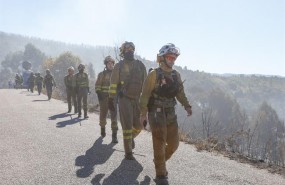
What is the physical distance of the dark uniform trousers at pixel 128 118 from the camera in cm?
679

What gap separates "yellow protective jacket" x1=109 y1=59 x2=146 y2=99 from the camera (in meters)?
7.00

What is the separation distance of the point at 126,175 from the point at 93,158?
142 cm

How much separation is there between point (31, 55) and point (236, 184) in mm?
163393

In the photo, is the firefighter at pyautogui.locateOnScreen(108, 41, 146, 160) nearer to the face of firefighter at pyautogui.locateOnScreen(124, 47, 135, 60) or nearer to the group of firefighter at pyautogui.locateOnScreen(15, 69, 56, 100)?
the face of firefighter at pyautogui.locateOnScreen(124, 47, 135, 60)

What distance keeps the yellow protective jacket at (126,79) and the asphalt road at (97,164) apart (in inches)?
50.5

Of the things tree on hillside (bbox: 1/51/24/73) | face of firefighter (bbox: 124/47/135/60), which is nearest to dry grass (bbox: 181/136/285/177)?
face of firefighter (bbox: 124/47/135/60)

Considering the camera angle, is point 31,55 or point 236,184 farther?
point 31,55

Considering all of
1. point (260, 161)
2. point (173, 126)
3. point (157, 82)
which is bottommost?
point (260, 161)

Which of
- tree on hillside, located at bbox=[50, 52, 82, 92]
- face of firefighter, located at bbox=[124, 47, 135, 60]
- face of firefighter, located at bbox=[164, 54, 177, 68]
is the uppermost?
tree on hillside, located at bbox=[50, 52, 82, 92]

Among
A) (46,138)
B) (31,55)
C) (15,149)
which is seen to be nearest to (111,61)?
(46,138)

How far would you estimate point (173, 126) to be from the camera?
5504mm

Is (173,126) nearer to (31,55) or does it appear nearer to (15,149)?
(15,149)

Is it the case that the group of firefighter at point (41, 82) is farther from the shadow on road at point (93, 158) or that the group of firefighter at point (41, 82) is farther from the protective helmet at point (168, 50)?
the protective helmet at point (168, 50)

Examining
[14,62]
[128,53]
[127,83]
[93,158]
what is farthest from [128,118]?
[14,62]
